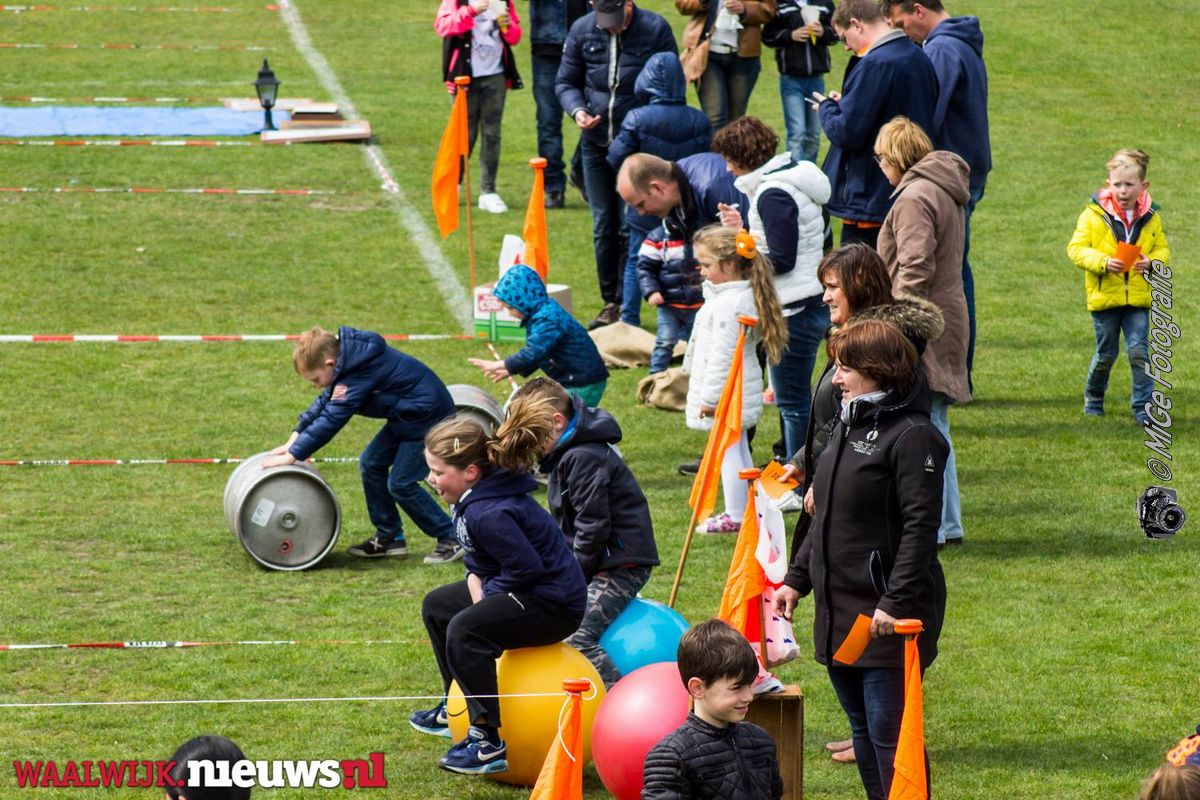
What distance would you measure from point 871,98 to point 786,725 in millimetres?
5305

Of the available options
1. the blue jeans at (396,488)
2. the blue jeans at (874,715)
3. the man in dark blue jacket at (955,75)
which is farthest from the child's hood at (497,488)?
the man in dark blue jacket at (955,75)

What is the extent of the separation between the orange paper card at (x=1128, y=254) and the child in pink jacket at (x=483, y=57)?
8.30 metres

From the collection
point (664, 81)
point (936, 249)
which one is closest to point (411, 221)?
point (664, 81)

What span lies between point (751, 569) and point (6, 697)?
366cm

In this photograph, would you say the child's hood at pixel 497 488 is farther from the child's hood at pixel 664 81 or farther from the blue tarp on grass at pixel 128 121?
the blue tarp on grass at pixel 128 121

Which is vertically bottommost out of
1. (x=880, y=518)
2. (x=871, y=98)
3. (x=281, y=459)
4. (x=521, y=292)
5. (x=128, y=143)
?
(x=128, y=143)

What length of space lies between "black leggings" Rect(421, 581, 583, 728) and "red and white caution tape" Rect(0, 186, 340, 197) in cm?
1317

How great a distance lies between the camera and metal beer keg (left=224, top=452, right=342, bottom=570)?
406 inches

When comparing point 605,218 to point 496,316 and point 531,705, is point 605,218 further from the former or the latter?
point 531,705

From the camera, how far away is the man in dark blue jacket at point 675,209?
480 inches

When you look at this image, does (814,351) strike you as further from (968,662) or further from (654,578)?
(968,662)

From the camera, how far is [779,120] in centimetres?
2270

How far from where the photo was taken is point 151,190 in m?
20.0

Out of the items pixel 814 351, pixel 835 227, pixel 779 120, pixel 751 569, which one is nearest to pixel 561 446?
pixel 751 569
